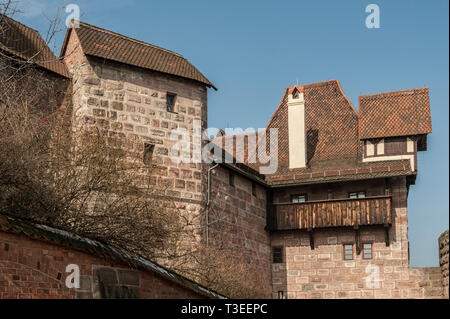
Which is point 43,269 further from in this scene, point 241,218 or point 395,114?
point 395,114

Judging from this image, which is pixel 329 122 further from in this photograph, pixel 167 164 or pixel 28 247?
pixel 28 247

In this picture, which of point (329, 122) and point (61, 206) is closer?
point (61, 206)

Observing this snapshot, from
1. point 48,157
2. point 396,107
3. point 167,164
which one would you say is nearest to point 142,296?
point 48,157

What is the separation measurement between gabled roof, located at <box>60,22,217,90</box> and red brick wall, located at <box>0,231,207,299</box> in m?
10.4

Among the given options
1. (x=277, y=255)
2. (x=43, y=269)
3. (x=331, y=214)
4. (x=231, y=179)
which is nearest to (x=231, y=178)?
(x=231, y=179)

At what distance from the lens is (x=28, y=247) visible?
7.86 m

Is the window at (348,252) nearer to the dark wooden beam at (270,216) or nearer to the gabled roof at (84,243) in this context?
the dark wooden beam at (270,216)

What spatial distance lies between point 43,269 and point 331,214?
713 inches

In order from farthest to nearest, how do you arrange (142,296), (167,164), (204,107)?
(204,107), (167,164), (142,296)

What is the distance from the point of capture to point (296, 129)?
28109mm

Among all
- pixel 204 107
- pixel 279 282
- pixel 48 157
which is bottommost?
pixel 279 282

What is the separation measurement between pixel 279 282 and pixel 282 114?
6942 mm

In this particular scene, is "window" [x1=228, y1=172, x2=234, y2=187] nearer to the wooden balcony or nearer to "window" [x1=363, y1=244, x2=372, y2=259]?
the wooden balcony

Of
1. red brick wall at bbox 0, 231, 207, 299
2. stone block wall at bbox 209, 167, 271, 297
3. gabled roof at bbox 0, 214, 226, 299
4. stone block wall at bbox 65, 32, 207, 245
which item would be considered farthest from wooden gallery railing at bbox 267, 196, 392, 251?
red brick wall at bbox 0, 231, 207, 299
